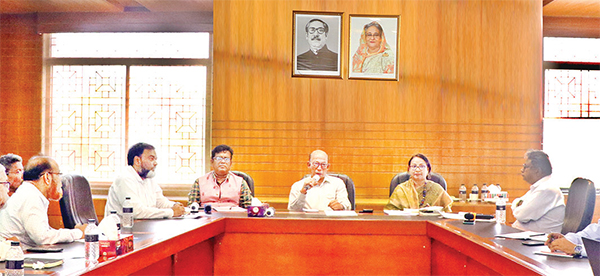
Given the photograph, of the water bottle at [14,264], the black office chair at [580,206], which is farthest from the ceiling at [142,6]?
the water bottle at [14,264]

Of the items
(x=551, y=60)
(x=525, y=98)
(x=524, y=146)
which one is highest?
(x=551, y=60)

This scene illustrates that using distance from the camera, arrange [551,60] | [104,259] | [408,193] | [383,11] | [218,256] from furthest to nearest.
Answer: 1. [551,60]
2. [383,11]
3. [408,193]
4. [218,256]
5. [104,259]

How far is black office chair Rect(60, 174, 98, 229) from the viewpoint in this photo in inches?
147

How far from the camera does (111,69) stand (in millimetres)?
7609

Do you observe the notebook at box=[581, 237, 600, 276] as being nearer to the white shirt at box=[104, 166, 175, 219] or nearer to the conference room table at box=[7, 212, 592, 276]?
the conference room table at box=[7, 212, 592, 276]

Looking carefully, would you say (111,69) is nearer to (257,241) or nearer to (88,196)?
(88,196)

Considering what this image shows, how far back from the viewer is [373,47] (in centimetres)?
637

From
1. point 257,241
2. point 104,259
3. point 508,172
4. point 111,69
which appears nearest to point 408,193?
point 257,241

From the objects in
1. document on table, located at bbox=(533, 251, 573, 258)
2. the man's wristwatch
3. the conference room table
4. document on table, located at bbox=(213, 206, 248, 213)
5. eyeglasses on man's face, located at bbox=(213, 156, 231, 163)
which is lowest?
the conference room table

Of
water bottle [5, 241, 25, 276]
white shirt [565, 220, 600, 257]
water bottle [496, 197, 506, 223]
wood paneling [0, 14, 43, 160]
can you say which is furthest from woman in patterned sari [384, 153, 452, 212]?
wood paneling [0, 14, 43, 160]

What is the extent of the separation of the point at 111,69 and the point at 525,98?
5192mm

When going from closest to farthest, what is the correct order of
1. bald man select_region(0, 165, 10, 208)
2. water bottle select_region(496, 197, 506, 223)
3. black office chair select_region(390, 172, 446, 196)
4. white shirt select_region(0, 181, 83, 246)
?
white shirt select_region(0, 181, 83, 246), bald man select_region(0, 165, 10, 208), water bottle select_region(496, 197, 506, 223), black office chair select_region(390, 172, 446, 196)

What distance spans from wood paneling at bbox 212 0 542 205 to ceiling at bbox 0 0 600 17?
77 centimetres

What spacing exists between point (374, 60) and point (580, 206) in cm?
326
